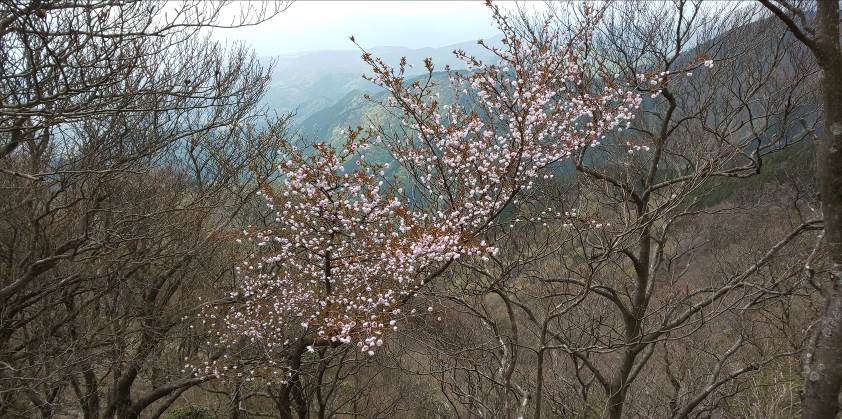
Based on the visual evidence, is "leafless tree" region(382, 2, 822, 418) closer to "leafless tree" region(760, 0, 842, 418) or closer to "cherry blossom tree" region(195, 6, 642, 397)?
"cherry blossom tree" region(195, 6, 642, 397)

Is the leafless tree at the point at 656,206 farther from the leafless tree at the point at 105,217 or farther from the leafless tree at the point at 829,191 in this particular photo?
the leafless tree at the point at 105,217

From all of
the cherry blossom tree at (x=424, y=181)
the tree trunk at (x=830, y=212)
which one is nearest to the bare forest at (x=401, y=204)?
the cherry blossom tree at (x=424, y=181)

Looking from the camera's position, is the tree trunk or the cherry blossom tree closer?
the tree trunk

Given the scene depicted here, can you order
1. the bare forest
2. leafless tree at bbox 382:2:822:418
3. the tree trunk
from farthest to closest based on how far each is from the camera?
leafless tree at bbox 382:2:822:418 → the bare forest → the tree trunk

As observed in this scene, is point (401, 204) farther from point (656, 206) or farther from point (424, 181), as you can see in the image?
point (656, 206)

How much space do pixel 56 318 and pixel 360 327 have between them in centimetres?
662

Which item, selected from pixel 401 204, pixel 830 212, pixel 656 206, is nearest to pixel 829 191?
pixel 830 212

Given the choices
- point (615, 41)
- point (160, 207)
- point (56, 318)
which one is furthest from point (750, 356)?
point (56, 318)

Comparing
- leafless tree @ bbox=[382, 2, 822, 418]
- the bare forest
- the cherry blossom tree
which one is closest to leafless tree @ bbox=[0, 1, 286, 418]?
the bare forest

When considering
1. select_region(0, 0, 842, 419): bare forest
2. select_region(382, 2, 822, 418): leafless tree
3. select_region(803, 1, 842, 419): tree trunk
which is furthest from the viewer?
select_region(382, 2, 822, 418): leafless tree

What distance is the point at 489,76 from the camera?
23.7 ft

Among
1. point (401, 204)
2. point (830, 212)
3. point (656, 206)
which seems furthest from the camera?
point (401, 204)

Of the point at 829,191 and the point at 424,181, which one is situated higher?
the point at 424,181

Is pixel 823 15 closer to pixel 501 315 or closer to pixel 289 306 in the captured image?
pixel 289 306
